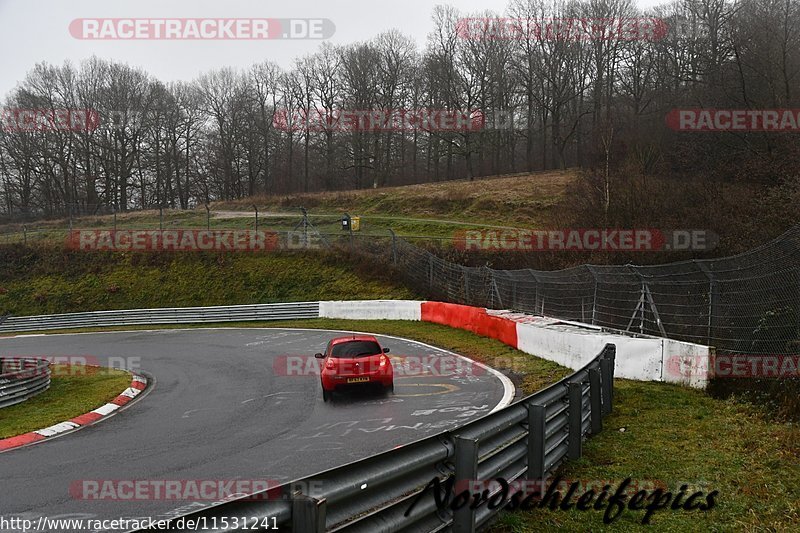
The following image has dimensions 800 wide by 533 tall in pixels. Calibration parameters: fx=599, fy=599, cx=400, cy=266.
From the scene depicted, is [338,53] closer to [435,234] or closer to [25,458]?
[435,234]

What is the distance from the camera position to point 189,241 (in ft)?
138

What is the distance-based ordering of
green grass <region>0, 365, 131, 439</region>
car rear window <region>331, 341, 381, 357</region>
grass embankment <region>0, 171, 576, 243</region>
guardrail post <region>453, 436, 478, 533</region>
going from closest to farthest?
1. guardrail post <region>453, 436, 478, 533</region>
2. green grass <region>0, 365, 131, 439</region>
3. car rear window <region>331, 341, 381, 357</region>
4. grass embankment <region>0, 171, 576, 243</region>

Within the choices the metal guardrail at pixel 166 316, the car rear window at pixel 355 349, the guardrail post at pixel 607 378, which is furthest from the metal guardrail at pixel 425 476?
the metal guardrail at pixel 166 316

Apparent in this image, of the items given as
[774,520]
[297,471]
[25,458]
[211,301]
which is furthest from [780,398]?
[211,301]

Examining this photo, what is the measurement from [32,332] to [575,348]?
30.7m

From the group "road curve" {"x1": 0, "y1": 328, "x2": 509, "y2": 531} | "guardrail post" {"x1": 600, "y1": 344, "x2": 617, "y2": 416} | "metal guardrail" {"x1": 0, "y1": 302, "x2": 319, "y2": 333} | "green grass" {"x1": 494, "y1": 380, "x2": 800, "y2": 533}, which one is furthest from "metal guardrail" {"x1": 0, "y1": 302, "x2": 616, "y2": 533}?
"metal guardrail" {"x1": 0, "y1": 302, "x2": 319, "y2": 333}

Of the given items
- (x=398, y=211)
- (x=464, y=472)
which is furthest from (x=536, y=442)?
(x=398, y=211)

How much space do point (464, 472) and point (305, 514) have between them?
5.35 feet

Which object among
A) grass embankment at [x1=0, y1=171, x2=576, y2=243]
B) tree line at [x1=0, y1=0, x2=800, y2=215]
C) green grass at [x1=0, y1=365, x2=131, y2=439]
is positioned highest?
tree line at [x1=0, y1=0, x2=800, y2=215]

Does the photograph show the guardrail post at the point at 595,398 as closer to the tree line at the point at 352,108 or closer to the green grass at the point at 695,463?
the green grass at the point at 695,463

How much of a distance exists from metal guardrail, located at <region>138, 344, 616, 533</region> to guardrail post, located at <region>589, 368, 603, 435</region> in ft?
2.63

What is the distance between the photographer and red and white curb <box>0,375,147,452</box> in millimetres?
9898

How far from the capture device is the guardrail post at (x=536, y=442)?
5.55 metres

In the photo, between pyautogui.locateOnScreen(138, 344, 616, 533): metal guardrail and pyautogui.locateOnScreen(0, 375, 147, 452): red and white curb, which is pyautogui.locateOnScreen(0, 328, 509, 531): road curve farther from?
pyautogui.locateOnScreen(138, 344, 616, 533): metal guardrail
